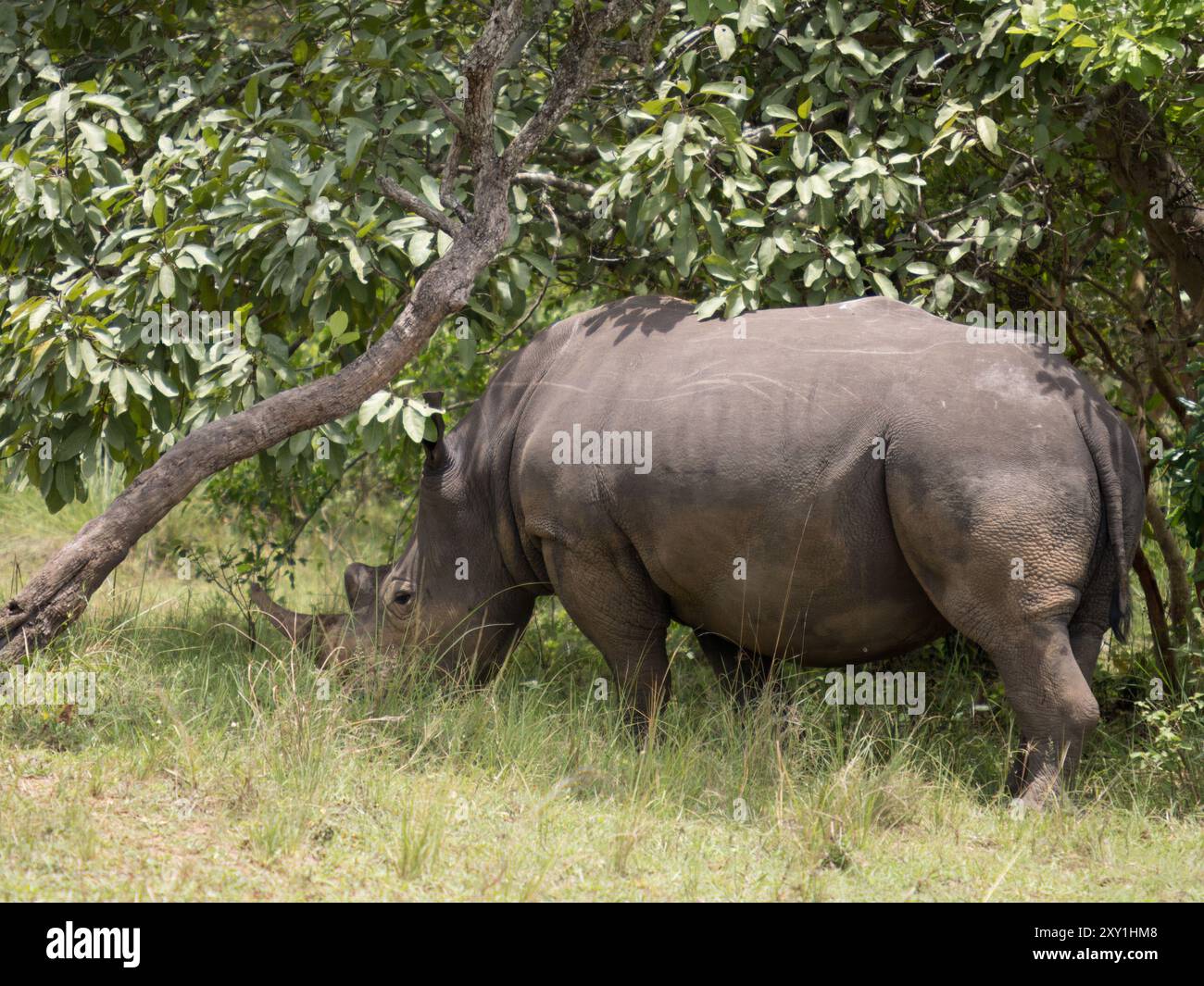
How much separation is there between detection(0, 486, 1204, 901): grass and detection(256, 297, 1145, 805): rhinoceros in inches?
13.3

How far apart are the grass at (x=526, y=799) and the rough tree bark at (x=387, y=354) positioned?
0.35m

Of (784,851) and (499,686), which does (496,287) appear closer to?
(499,686)

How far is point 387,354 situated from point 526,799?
213 cm

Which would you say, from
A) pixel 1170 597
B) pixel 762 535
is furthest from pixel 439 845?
pixel 1170 597

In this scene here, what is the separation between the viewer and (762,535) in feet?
18.9

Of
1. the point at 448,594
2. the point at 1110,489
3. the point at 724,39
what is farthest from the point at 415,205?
the point at 1110,489

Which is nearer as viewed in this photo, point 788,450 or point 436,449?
point 788,450

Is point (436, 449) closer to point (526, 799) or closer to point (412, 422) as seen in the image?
point (412, 422)

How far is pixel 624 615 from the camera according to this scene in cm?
630

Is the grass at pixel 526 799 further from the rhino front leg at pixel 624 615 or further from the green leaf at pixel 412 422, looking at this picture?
the green leaf at pixel 412 422

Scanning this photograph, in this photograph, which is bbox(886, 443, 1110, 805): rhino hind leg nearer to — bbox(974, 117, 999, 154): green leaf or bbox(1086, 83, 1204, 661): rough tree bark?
bbox(974, 117, 999, 154): green leaf

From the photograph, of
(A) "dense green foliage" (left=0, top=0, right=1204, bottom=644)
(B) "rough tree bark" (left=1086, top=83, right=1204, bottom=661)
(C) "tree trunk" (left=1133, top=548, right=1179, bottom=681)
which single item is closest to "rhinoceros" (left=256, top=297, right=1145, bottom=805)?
(A) "dense green foliage" (left=0, top=0, right=1204, bottom=644)

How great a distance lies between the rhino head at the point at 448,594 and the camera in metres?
6.71

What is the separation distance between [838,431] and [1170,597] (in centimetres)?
285
